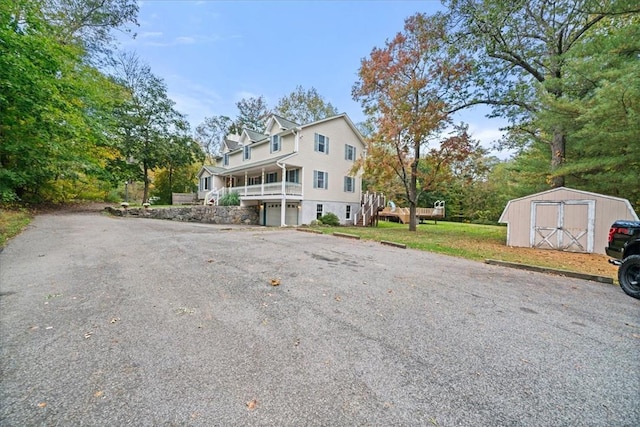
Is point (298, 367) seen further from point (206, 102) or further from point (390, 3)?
point (206, 102)

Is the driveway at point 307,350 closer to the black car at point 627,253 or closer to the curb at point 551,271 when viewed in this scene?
the black car at point 627,253

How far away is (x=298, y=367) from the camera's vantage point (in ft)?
7.54

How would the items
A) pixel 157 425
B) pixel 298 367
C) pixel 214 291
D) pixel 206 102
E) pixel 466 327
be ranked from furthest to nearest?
pixel 206 102 < pixel 214 291 < pixel 466 327 < pixel 298 367 < pixel 157 425

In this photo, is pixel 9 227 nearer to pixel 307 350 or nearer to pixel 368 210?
pixel 307 350

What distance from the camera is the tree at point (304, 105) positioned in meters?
31.6

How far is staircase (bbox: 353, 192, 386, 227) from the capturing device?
20906 mm

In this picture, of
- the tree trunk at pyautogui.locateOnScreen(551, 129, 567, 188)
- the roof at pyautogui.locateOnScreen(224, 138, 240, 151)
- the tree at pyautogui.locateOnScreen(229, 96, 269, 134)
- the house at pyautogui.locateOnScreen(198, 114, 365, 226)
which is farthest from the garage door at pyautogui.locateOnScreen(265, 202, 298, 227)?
the tree at pyautogui.locateOnScreen(229, 96, 269, 134)

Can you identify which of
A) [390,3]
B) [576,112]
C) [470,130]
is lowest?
[576,112]

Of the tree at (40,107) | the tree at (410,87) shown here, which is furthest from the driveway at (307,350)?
the tree at (410,87)

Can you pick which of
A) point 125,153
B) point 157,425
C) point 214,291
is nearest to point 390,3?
point 214,291

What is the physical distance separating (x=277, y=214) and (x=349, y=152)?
26.5 ft

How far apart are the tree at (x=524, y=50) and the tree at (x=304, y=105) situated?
2086 cm

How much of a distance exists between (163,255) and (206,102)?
32807mm

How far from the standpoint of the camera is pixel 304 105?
31656mm
